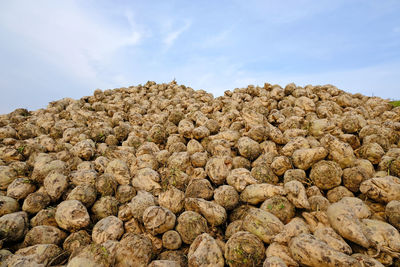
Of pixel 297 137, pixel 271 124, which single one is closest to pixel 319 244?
pixel 297 137

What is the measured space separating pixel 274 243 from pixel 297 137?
2920mm

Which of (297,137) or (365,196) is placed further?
(297,137)

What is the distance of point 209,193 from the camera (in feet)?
15.0

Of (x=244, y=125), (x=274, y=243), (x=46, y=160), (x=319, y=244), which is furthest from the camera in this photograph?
(x=244, y=125)

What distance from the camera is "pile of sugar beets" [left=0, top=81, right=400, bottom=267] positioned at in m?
3.36

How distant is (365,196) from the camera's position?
4.41m

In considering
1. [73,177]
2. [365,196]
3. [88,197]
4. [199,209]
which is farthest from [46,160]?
[365,196]

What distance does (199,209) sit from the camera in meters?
4.07

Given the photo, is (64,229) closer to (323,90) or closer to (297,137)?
(297,137)

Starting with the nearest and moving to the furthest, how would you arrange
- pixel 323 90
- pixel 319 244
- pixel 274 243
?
pixel 319 244 < pixel 274 243 < pixel 323 90

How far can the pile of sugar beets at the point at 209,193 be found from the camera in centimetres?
336

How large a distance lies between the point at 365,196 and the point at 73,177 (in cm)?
596

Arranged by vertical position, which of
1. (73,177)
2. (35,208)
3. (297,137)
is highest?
(297,137)

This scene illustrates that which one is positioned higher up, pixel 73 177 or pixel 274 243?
pixel 73 177
